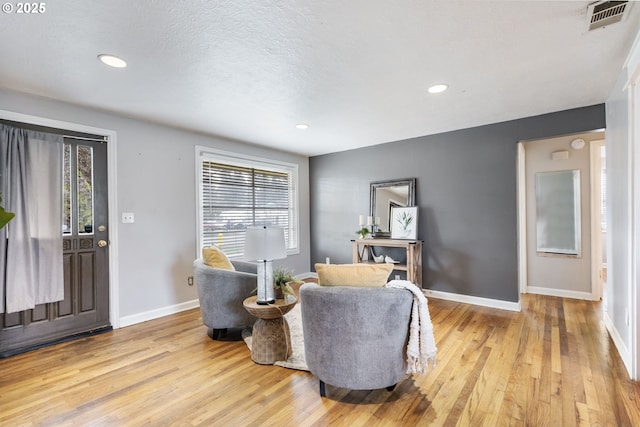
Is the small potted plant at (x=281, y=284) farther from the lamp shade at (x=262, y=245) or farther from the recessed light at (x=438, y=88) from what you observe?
the recessed light at (x=438, y=88)

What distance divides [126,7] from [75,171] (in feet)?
7.09

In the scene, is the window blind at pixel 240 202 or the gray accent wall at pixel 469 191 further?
→ the window blind at pixel 240 202

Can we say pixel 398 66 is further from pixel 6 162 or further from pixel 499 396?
pixel 6 162

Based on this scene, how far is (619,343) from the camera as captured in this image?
255 centimetres

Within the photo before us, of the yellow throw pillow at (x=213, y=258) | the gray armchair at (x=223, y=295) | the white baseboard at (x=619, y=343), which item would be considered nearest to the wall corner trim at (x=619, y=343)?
the white baseboard at (x=619, y=343)

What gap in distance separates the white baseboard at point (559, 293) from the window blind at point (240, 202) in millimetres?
3883

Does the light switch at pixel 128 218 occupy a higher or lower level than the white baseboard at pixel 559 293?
higher

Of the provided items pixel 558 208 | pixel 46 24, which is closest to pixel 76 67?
pixel 46 24

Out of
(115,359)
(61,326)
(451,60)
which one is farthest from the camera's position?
(61,326)

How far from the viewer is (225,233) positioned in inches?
174

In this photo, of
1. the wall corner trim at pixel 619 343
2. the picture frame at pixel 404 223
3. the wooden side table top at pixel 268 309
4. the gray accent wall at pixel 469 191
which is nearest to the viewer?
the wall corner trim at pixel 619 343

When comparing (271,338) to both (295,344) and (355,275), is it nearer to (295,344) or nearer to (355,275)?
(295,344)

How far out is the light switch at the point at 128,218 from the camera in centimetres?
332

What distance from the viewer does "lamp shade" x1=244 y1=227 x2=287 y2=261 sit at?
2.33 meters
